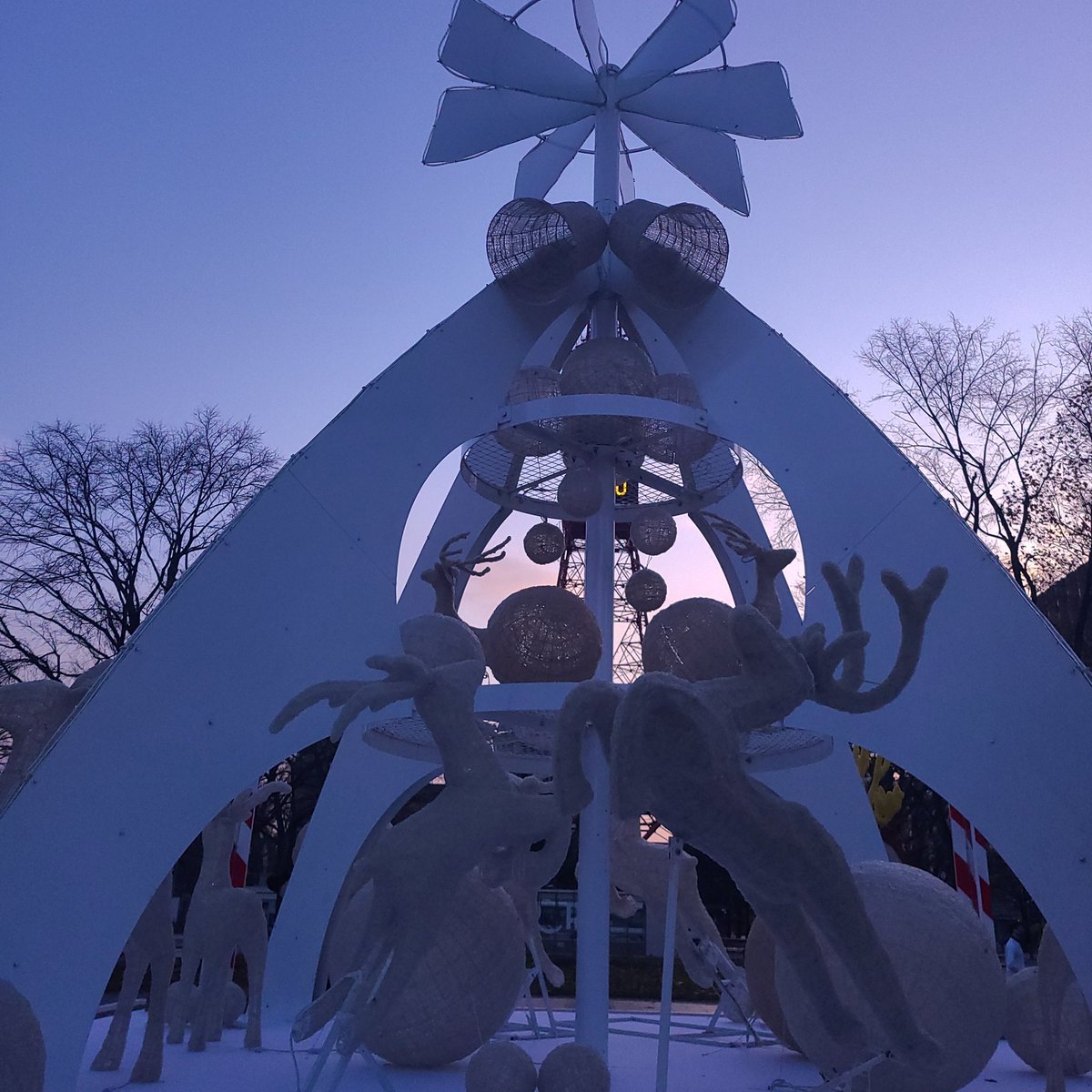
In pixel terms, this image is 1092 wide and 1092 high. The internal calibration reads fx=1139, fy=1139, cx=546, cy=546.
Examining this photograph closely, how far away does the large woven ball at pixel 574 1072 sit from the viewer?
23.4 ft

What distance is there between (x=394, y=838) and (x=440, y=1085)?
3.87 metres

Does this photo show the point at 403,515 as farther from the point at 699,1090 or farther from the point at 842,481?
the point at 699,1090

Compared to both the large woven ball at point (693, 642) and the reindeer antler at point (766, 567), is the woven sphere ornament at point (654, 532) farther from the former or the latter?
the large woven ball at point (693, 642)

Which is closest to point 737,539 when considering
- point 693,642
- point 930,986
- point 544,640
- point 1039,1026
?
point 693,642

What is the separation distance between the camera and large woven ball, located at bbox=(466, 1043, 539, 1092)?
7.29m

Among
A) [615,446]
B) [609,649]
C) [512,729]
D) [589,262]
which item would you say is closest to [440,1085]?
[512,729]

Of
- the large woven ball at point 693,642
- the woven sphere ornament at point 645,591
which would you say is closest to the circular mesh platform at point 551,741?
the large woven ball at point 693,642

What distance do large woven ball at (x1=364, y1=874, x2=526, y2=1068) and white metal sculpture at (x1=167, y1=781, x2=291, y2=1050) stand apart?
1.74 m

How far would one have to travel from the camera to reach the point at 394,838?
628 centimetres

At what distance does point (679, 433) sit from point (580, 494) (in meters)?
1.12

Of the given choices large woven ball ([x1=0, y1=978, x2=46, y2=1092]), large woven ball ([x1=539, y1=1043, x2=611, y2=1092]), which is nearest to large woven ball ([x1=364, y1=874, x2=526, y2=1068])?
large woven ball ([x1=539, y1=1043, x2=611, y2=1092])

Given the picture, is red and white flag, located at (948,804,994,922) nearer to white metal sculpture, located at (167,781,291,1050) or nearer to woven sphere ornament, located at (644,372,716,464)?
woven sphere ornament, located at (644,372,716,464)

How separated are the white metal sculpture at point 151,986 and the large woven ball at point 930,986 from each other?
4905 millimetres

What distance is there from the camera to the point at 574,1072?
714 centimetres
